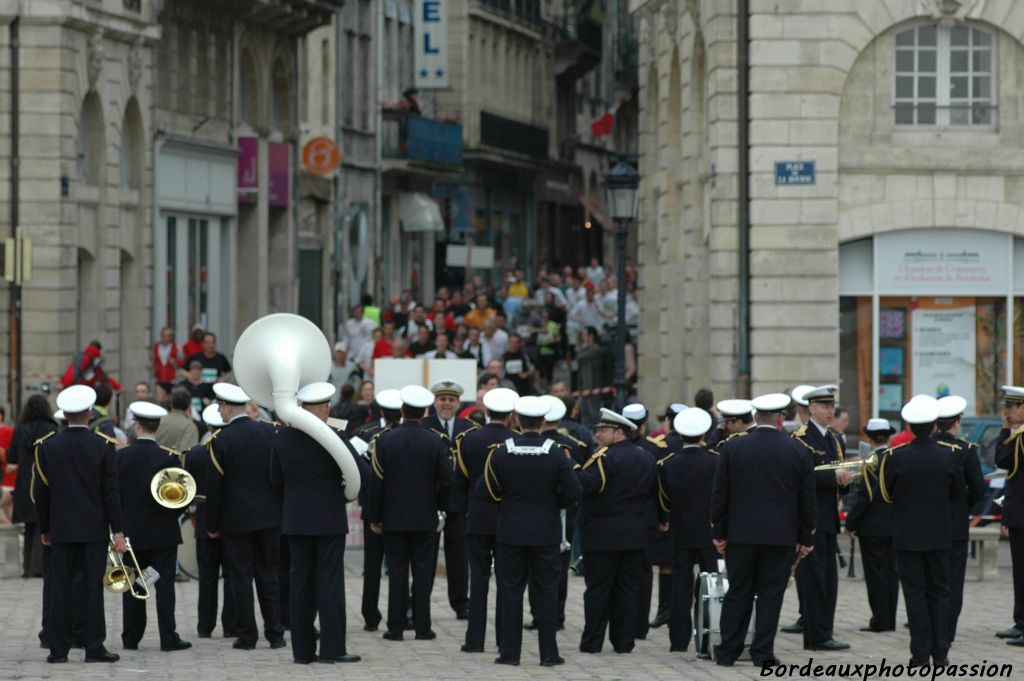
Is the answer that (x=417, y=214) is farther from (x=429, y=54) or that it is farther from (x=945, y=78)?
(x=945, y=78)

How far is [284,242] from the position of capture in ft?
157

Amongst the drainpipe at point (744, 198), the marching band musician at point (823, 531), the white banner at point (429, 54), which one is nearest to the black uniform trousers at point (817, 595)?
the marching band musician at point (823, 531)

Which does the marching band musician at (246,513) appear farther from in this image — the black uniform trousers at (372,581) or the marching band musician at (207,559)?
the black uniform trousers at (372,581)

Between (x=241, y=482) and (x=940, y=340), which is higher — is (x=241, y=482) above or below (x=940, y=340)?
below

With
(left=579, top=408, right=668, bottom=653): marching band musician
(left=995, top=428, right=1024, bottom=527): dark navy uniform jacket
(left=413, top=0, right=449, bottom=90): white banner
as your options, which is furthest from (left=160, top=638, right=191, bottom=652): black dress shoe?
(left=413, top=0, right=449, bottom=90): white banner

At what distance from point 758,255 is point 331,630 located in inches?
524

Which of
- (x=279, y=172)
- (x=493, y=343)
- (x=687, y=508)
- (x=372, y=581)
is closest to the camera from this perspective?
(x=687, y=508)

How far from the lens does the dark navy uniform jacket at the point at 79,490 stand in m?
17.1

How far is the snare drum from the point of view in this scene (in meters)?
17.1

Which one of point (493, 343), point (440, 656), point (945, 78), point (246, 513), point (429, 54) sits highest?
point (429, 54)

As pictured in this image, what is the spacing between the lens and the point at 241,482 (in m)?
17.9

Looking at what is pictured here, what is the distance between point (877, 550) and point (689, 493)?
1.78m

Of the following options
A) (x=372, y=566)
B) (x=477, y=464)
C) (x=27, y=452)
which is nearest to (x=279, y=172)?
(x=27, y=452)

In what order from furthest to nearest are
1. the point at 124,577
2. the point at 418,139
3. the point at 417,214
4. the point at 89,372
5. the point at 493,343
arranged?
the point at 417,214, the point at 418,139, the point at 493,343, the point at 89,372, the point at 124,577
